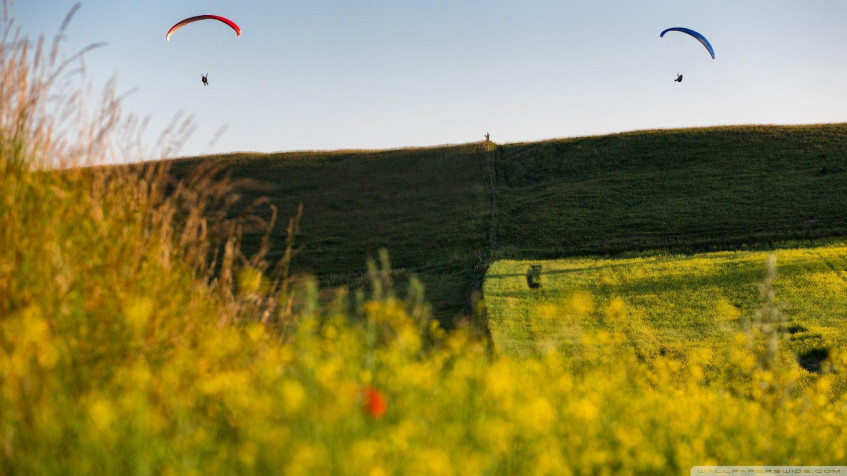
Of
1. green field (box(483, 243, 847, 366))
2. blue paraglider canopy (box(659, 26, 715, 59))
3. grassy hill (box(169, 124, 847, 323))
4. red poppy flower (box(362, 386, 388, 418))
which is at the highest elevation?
blue paraglider canopy (box(659, 26, 715, 59))

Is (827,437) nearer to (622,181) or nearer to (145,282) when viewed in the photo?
(145,282)

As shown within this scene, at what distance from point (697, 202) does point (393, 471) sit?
3875 cm

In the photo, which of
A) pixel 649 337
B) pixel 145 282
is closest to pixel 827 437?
pixel 145 282

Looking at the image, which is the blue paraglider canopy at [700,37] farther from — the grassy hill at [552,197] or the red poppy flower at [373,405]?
the red poppy flower at [373,405]

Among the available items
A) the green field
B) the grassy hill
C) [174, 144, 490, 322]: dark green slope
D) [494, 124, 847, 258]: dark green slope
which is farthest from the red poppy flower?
[494, 124, 847, 258]: dark green slope

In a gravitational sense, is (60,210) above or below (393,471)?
above

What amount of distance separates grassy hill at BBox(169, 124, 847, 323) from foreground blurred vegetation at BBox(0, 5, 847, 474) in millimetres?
18413

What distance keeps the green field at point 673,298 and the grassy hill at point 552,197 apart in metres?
2.82

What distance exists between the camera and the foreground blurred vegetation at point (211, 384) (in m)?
3.03

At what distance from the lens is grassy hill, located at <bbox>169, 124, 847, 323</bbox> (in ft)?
109

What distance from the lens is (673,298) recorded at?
76.3 feet

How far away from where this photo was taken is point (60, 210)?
398cm

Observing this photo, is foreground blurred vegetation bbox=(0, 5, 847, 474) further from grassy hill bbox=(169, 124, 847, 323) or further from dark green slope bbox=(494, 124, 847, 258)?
dark green slope bbox=(494, 124, 847, 258)

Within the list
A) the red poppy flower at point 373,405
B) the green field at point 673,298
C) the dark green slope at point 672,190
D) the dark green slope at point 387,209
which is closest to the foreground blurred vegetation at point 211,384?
the red poppy flower at point 373,405
